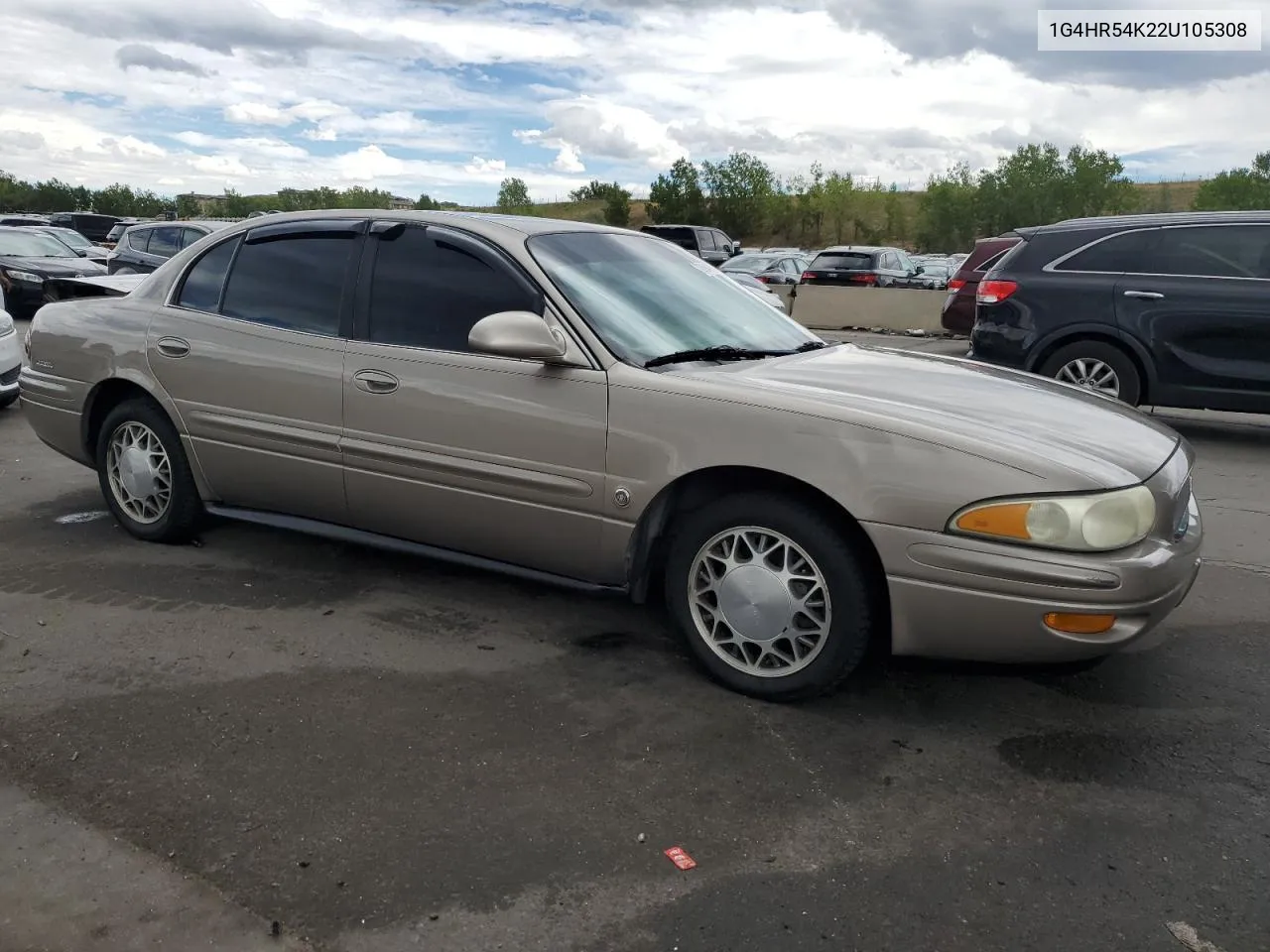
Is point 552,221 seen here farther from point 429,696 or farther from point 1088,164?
point 1088,164

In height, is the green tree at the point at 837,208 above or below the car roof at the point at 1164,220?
above

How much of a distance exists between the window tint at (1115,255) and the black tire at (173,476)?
6.67 metres

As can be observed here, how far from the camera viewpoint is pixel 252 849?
266cm

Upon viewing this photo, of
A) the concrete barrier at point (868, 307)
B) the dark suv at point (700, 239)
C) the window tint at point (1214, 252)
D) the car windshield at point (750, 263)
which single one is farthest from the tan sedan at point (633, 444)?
the dark suv at point (700, 239)

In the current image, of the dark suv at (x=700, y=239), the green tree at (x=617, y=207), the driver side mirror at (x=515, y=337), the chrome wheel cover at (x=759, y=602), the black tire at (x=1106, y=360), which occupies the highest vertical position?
Answer: the green tree at (x=617, y=207)

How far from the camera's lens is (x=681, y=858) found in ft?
8.70

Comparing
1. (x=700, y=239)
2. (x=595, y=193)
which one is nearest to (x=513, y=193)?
(x=595, y=193)

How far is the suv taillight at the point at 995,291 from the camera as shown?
8.49m

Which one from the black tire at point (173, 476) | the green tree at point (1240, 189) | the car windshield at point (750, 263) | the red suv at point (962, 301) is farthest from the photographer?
the green tree at point (1240, 189)

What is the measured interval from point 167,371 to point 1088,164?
77774 millimetres

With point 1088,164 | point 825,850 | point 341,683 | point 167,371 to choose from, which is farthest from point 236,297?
point 1088,164

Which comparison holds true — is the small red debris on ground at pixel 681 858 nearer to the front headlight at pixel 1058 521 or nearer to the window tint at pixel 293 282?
the front headlight at pixel 1058 521

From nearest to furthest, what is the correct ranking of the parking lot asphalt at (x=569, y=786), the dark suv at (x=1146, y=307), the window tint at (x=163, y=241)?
the parking lot asphalt at (x=569, y=786) < the dark suv at (x=1146, y=307) < the window tint at (x=163, y=241)

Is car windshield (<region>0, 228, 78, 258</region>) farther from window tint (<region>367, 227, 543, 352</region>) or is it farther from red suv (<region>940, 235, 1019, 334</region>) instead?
window tint (<region>367, 227, 543, 352</region>)
